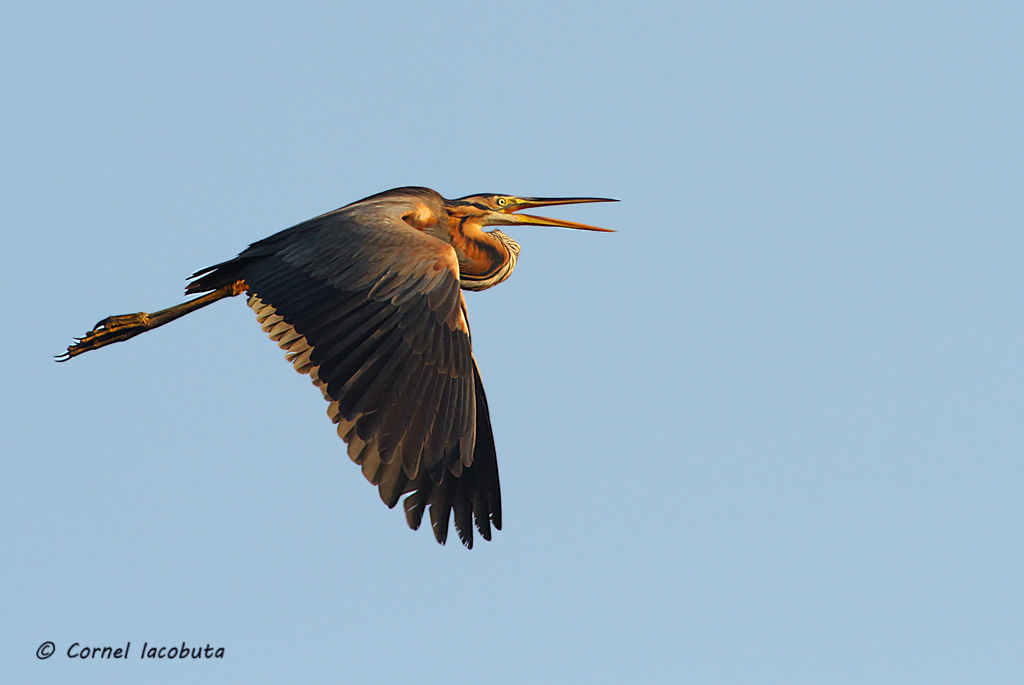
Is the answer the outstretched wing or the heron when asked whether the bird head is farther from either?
the outstretched wing

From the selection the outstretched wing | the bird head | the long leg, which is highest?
the bird head

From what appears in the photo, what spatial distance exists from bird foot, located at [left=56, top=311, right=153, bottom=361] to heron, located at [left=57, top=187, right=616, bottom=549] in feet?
2.96

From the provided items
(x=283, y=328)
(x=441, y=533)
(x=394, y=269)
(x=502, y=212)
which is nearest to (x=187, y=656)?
(x=441, y=533)

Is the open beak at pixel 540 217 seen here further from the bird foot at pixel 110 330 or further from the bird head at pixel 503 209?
the bird foot at pixel 110 330

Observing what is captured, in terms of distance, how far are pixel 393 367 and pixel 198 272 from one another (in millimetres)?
2841

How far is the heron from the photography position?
8273 mm

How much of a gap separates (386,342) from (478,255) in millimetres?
2656

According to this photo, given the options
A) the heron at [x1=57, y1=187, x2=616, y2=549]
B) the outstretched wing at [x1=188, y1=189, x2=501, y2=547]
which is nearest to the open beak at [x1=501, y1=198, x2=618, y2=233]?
the heron at [x1=57, y1=187, x2=616, y2=549]

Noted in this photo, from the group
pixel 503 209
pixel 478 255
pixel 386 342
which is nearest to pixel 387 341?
pixel 386 342

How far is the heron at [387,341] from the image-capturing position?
827cm

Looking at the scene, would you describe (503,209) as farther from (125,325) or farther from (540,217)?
(125,325)

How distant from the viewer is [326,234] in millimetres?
9711

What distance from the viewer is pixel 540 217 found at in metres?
11.6

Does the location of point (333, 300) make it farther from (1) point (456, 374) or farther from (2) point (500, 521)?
(2) point (500, 521)
